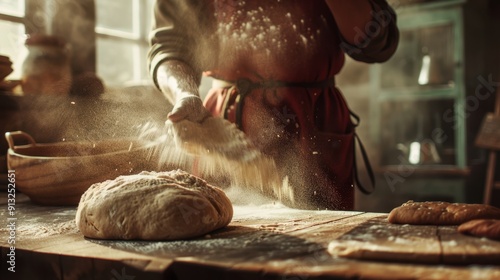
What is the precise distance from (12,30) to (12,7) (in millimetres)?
143

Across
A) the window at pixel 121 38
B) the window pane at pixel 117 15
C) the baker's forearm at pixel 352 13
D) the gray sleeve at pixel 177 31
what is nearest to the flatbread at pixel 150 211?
the gray sleeve at pixel 177 31

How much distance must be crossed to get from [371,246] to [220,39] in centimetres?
147

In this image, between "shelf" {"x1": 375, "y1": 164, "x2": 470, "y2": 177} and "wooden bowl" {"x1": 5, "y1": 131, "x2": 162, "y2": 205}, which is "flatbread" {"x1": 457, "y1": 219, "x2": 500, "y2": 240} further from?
"shelf" {"x1": 375, "y1": 164, "x2": 470, "y2": 177}

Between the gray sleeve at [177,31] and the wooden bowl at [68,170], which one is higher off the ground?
the gray sleeve at [177,31]

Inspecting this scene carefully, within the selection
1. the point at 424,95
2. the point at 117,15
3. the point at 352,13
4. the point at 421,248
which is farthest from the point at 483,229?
the point at 117,15

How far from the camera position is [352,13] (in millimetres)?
2068

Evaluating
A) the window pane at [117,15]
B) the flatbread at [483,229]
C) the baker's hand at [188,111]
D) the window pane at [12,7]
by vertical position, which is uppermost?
the window pane at [117,15]

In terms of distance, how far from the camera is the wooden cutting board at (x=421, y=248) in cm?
101

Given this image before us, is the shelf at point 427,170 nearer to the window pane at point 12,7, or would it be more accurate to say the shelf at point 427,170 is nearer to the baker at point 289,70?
the baker at point 289,70

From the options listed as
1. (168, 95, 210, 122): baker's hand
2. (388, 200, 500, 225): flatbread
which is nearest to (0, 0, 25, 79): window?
(168, 95, 210, 122): baker's hand

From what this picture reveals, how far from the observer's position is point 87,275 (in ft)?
3.74

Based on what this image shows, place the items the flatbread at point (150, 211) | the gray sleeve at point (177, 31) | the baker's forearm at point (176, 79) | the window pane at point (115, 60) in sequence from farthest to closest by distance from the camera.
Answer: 1. the window pane at point (115, 60)
2. the gray sleeve at point (177, 31)
3. the baker's forearm at point (176, 79)
4. the flatbread at point (150, 211)

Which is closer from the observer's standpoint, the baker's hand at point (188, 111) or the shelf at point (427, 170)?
the baker's hand at point (188, 111)

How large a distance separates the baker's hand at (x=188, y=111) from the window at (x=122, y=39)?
2.49 m
